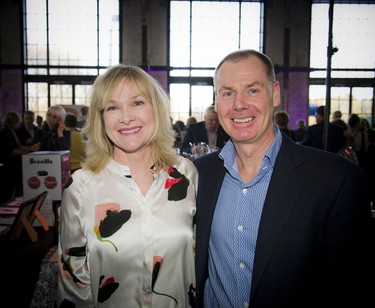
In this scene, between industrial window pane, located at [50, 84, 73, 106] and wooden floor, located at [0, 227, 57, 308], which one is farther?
industrial window pane, located at [50, 84, 73, 106]

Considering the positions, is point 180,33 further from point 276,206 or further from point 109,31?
point 276,206

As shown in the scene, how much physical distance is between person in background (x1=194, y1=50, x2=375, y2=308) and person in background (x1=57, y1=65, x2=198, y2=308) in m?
0.12

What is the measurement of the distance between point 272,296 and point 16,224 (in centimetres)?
187

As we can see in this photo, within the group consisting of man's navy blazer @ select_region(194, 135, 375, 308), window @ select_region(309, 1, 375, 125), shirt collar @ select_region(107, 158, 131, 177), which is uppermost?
window @ select_region(309, 1, 375, 125)

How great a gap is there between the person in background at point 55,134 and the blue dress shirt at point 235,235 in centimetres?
305

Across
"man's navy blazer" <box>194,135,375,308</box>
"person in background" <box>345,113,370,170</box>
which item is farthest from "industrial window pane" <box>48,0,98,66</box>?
"man's navy blazer" <box>194,135,375,308</box>

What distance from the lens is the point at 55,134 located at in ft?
13.5

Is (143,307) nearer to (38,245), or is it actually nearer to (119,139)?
(119,139)

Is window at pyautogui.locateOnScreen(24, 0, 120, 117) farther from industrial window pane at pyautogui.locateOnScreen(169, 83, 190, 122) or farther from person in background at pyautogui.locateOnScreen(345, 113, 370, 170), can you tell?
person in background at pyautogui.locateOnScreen(345, 113, 370, 170)

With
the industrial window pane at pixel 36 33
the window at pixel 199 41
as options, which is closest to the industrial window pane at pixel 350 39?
the window at pixel 199 41

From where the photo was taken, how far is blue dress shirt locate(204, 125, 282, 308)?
4.57 ft

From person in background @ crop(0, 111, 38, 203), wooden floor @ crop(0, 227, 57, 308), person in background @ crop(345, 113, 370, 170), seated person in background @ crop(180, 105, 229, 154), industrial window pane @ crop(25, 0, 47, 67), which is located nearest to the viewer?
wooden floor @ crop(0, 227, 57, 308)

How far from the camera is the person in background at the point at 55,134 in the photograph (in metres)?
4.03

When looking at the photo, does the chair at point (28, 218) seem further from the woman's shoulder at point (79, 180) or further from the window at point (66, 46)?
the window at point (66, 46)
